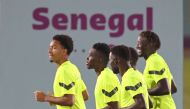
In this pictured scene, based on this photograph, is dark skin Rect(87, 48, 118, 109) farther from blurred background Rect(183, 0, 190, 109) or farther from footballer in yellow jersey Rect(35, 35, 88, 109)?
blurred background Rect(183, 0, 190, 109)

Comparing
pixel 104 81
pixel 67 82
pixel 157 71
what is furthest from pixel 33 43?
pixel 67 82

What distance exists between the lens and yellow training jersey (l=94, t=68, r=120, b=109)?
8.62m

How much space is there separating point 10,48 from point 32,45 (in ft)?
1.04

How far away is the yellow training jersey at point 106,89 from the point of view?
28.3ft

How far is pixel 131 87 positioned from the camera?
824cm

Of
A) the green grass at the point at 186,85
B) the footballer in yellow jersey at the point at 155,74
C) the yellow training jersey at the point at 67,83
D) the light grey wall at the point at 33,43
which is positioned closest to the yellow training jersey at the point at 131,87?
the yellow training jersey at the point at 67,83

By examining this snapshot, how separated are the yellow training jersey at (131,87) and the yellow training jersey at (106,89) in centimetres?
24

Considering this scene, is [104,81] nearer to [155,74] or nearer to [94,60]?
[94,60]

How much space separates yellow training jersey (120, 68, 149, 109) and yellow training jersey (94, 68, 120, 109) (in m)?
0.24

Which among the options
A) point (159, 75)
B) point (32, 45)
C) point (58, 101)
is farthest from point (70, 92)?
point (32, 45)

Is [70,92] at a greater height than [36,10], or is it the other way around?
[36,10]

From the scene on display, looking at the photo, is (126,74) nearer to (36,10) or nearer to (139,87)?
(139,87)

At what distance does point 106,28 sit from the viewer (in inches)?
Result: 508

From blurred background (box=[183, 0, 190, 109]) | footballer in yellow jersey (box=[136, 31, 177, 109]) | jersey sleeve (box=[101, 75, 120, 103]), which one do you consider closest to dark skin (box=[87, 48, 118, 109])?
jersey sleeve (box=[101, 75, 120, 103])
